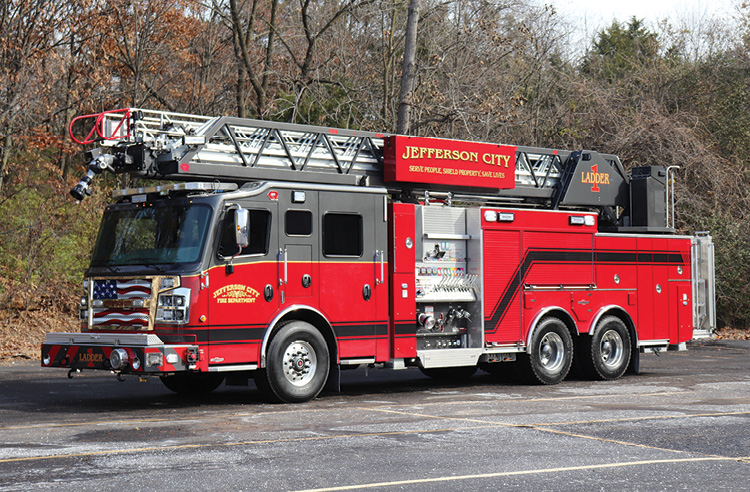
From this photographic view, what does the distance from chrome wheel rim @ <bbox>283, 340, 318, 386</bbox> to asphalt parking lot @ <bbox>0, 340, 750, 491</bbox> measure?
0.35 metres

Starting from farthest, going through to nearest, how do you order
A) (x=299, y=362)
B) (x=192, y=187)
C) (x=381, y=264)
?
(x=381, y=264) < (x=299, y=362) < (x=192, y=187)

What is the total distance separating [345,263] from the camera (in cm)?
1288

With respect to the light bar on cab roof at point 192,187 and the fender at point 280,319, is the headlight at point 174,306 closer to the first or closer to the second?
the fender at point 280,319

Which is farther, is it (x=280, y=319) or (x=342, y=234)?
(x=342, y=234)

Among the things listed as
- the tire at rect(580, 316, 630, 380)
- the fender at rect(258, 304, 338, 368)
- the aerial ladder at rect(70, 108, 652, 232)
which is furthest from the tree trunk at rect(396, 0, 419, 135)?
the fender at rect(258, 304, 338, 368)

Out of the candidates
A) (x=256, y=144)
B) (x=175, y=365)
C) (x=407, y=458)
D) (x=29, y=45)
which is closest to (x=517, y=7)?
(x=29, y=45)

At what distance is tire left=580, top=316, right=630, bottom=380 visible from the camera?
15695 mm

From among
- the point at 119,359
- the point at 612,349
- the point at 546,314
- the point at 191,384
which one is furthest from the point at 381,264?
the point at 612,349

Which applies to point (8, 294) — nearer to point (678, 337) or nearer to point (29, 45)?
point (29, 45)

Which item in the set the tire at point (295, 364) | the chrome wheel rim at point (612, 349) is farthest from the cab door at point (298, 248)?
the chrome wheel rim at point (612, 349)

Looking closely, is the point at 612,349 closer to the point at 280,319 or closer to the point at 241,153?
the point at 280,319

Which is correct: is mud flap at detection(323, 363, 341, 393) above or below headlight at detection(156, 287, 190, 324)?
below

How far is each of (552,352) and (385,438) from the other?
6.53 m

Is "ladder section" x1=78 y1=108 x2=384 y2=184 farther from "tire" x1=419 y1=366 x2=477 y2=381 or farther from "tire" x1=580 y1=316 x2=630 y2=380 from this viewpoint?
"tire" x1=580 y1=316 x2=630 y2=380
